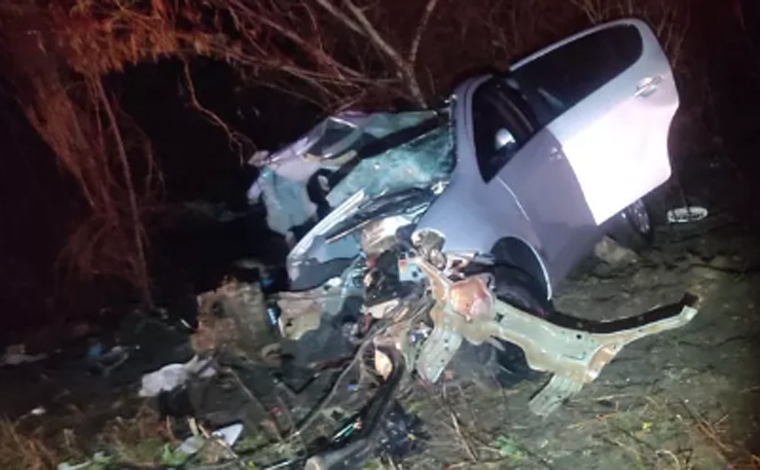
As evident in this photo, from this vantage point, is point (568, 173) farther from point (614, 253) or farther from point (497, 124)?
point (614, 253)

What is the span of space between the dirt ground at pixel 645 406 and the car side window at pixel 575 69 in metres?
1.48

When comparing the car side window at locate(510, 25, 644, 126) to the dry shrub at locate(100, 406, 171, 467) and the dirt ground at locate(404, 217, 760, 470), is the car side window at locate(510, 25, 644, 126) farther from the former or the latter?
the dry shrub at locate(100, 406, 171, 467)

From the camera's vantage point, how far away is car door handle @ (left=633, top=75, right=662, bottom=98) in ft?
21.4

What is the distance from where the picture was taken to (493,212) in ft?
19.0

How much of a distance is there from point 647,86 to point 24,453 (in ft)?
16.1

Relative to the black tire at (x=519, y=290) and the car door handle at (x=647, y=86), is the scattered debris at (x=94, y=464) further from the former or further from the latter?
the car door handle at (x=647, y=86)

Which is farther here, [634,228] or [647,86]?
[634,228]

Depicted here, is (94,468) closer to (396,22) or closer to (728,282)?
(728,282)

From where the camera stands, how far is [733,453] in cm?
486

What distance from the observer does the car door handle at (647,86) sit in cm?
652

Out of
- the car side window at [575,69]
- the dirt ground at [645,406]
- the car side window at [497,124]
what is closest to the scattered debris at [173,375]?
the dirt ground at [645,406]

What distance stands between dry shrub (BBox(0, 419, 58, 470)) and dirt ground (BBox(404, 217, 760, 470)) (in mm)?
2419

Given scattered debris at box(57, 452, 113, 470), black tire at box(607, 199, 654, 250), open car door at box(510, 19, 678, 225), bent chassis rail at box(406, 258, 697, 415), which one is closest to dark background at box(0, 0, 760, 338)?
black tire at box(607, 199, 654, 250)

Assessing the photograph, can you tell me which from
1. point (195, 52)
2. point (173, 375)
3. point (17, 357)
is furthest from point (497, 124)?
point (17, 357)
